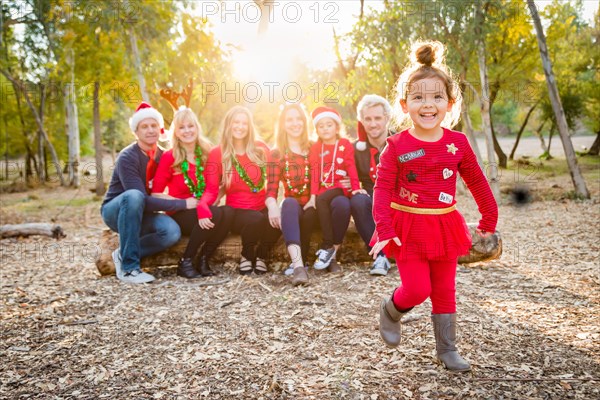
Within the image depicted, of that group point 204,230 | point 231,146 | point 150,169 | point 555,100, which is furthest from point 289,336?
point 555,100

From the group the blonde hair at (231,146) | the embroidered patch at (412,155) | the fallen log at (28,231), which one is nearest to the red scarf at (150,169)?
the blonde hair at (231,146)

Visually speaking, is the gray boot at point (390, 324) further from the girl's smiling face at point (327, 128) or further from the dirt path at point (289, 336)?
the girl's smiling face at point (327, 128)

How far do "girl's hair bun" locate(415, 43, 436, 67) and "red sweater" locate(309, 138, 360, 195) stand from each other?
2.04 m

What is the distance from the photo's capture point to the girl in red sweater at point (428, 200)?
2352 mm

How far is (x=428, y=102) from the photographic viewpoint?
2.32 meters

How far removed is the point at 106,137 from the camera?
30500 mm

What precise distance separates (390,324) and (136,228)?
270 cm

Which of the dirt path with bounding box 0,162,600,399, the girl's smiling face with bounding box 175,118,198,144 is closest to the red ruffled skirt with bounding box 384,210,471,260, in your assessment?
the dirt path with bounding box 0,162,600,399

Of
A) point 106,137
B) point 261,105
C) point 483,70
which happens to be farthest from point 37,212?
point 106,137

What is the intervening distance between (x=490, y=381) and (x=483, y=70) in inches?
269

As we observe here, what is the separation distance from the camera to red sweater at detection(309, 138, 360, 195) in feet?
14.7

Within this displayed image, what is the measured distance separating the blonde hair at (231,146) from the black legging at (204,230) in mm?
304

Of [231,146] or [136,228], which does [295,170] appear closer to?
[231,146]

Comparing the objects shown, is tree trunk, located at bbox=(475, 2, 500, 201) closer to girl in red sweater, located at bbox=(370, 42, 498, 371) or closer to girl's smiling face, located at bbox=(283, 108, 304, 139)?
girl's smiling face, located at bbox=(283, 108, 304, 139)
